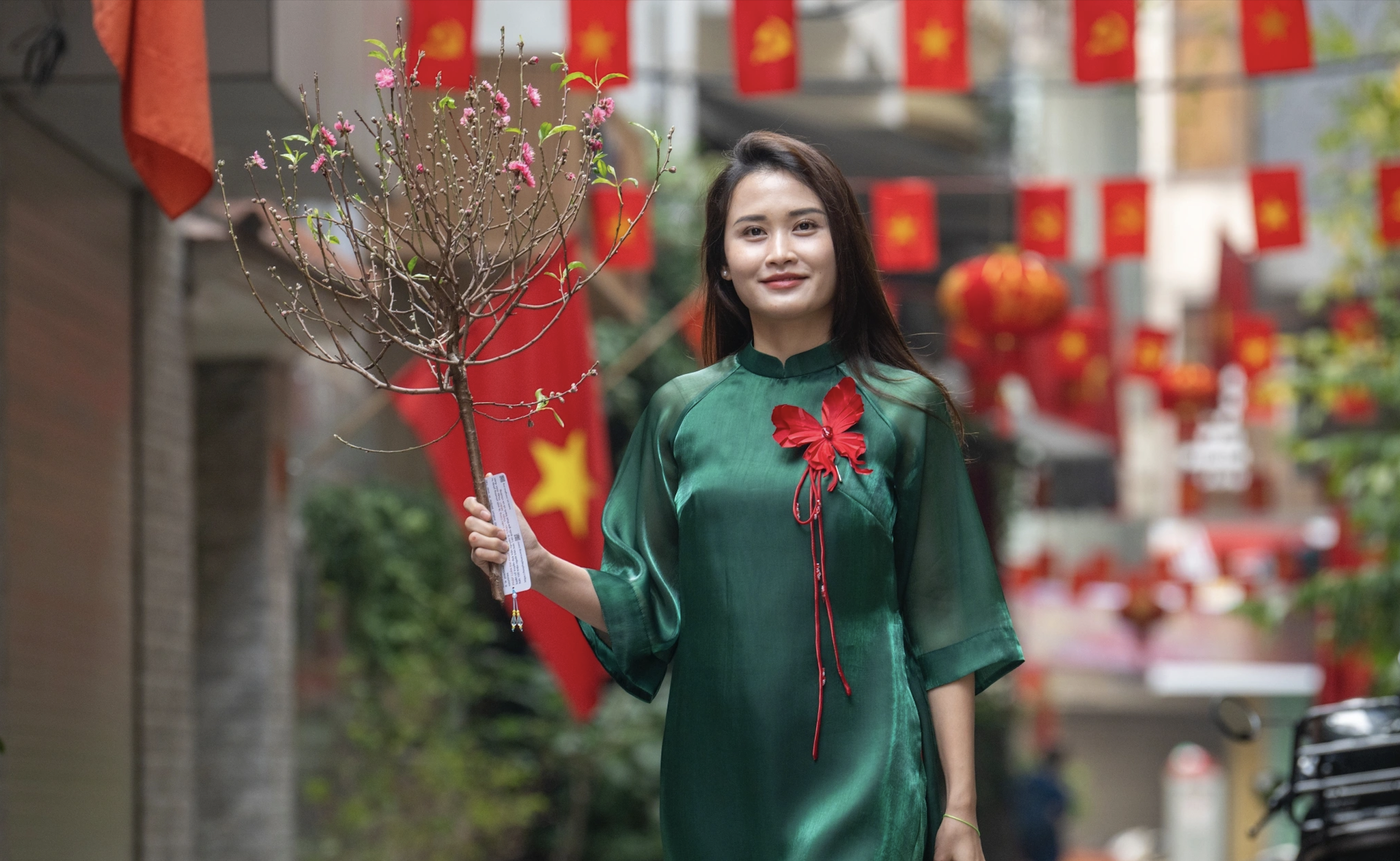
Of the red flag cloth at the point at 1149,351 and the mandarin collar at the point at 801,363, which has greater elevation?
the red flag cloth at the point at 1149,351

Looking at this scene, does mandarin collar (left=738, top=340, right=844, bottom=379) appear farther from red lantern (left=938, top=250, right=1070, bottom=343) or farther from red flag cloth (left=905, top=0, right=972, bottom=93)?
red lantern (left=938, top=250, right=1070, bottom=343)

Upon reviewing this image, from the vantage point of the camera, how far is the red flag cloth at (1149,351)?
1622 centimetres

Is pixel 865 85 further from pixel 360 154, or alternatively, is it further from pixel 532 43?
pixel 532 43

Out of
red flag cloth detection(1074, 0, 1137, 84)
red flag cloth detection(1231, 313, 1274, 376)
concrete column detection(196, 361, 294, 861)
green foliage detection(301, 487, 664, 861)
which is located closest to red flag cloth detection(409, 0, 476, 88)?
concrete column detection(196, 361, 294, 861)

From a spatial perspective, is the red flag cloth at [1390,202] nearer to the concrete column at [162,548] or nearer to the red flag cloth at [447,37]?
the red flag cloth at [447,37]

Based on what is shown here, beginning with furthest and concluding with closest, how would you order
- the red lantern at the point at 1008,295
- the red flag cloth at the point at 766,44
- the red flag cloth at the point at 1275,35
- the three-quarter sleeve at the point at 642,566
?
the red lantern at the point at 1008,295, the red flag cloth at the point at 766,44, the red flag cloth at the point at 1275,35, the three-quarter sleeve at the point at 642,566

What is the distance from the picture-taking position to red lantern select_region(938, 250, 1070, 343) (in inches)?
481

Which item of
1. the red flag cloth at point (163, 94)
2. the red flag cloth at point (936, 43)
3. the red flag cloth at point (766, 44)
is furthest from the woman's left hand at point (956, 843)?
the red flag cloth at point (936, 43)

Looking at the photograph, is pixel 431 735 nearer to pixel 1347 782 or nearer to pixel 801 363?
pixel 1347 782

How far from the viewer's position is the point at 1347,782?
5645 mm

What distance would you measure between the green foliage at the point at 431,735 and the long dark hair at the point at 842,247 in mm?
6602

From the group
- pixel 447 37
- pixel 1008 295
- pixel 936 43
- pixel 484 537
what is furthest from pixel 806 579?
pixel 1008 295

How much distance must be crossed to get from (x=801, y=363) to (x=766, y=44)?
490 cm

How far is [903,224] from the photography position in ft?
36.4
